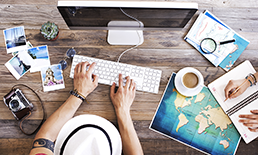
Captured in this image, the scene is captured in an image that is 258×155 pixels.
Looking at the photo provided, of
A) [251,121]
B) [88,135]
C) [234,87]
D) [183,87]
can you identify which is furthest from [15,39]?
[251,121]

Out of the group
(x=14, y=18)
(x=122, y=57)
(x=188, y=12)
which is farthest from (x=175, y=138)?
(x=14, y=18)

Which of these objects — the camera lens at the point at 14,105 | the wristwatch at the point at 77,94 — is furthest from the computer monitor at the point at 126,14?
the camera lens at the point at 14,105

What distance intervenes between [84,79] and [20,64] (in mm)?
456

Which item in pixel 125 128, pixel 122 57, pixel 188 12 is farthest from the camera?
pixel 122 57

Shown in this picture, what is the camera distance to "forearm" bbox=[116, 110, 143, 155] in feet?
2.89

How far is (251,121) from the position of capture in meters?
0.92

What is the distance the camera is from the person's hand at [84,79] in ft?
3.12

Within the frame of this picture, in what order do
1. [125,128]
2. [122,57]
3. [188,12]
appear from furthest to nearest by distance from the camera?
1. [122,57]
2. [125,128]
3. [188,12]

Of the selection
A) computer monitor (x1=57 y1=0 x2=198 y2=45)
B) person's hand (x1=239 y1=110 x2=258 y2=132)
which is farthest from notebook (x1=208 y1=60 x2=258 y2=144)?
computer monitor (x1=57 y1=0 x2=198 y2=45)

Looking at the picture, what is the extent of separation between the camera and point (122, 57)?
1.03m

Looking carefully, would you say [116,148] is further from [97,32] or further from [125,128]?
[97,32]

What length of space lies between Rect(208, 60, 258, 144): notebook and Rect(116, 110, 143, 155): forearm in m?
0.57

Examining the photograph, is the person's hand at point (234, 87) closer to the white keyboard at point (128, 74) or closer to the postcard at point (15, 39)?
the white keyboard at point (128, 74)

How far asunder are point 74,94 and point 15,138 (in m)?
0.47
